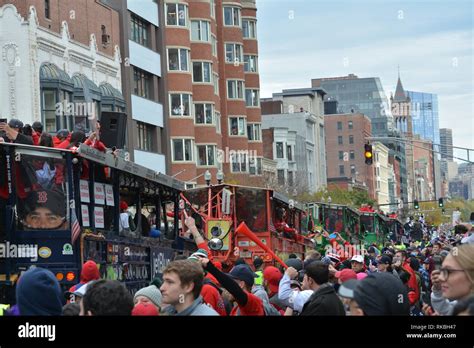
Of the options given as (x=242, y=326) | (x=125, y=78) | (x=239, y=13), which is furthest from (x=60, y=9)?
(x=242, y=326)

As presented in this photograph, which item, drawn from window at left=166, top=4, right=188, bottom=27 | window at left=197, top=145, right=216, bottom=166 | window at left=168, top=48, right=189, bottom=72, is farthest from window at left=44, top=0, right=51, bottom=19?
window at left=197, top=145, right=216, bottom=166

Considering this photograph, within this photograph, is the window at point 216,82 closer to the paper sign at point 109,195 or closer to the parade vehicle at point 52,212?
the paper sign at point 109,195

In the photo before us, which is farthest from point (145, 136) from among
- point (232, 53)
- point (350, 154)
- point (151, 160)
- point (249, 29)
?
point (350, 154)

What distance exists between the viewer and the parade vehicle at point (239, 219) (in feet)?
89.1

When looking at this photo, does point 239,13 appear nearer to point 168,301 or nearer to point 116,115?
point 116,115

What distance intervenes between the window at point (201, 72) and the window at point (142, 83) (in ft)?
30.4

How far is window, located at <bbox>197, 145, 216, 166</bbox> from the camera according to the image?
6869cm

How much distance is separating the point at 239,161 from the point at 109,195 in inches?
2386

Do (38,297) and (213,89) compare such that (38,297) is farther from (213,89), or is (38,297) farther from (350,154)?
(350,154)

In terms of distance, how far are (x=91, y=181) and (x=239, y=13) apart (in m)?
64.5

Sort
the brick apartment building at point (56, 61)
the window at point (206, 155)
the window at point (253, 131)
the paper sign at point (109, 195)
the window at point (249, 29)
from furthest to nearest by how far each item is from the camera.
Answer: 1. the window at point (249, 29)
2. the window at point (253, 131)
3. the window at point (206, 155)
4. the brick apartment building at point (56, 61)
5. the paper sign at point (109, 195)

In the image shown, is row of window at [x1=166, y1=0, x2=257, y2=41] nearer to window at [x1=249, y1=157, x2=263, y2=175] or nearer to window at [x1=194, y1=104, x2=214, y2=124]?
window at [x1=194, y1=104, x2=214, y2=124]

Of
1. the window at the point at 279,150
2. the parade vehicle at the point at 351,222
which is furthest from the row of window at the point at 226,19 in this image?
the window at the point at 279,150

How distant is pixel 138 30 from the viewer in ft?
193
